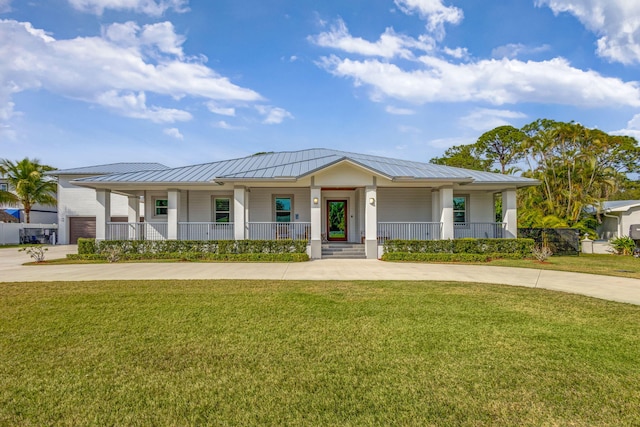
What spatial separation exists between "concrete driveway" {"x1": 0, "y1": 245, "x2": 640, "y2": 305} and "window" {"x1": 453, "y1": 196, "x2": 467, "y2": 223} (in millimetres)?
6573

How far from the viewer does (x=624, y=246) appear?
18156mm

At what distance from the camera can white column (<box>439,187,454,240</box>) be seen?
15.8 meters

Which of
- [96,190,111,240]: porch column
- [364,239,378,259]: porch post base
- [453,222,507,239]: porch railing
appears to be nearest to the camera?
[364,239,378,259]: porch post base

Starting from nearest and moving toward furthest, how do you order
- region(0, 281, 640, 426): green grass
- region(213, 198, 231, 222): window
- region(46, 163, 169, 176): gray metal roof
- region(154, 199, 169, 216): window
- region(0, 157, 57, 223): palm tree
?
1. region(0, 281, 640, 426): green grass
2. region(213, 198, 231, 222): window
3. region(154, 199, 169, 216): window
4. region(46, 163, 169, 176): gray metal roof
5. region(0, 157, 57, 223): palm tree

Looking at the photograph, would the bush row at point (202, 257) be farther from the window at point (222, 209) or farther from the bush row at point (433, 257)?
the window at point (222, 209)

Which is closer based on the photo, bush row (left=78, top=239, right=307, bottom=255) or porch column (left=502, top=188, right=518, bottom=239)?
bush row (left=78, top=239, right=307, bottom=255)

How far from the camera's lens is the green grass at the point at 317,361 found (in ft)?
9.56

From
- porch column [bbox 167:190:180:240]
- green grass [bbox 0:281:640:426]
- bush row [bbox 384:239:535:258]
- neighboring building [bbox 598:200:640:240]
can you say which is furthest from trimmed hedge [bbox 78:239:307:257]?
neighboring building [bbox 598:200:640:240]

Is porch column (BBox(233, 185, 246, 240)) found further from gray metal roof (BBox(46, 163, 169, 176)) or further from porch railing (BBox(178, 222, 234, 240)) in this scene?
gray metal roof (BBox(46, 163, 169, 176))

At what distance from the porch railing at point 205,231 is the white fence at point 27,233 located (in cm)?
1793

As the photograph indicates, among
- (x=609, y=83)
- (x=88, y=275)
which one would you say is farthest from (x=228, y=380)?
(x=609, y=83)

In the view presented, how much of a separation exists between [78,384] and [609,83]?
29858 millimetres

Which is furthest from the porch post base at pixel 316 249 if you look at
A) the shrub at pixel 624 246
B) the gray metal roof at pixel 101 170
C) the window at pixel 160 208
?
the gray metal roof at pixel 101 170

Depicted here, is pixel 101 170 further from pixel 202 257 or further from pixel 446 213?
pixel 446 213
